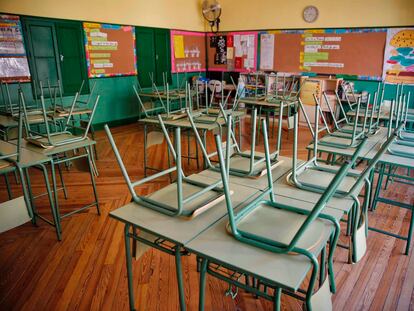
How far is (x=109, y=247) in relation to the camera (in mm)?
2266

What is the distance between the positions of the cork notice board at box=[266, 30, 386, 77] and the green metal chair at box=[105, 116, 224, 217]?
16.6 feet

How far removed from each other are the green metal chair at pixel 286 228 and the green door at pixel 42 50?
4419 mm

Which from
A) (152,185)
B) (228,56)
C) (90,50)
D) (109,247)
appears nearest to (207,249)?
(109,247)

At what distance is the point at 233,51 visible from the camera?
6.94 meters

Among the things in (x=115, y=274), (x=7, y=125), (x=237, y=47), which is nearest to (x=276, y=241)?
(x=115, y=274)

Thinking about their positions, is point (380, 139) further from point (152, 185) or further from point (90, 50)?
point (90, 50)

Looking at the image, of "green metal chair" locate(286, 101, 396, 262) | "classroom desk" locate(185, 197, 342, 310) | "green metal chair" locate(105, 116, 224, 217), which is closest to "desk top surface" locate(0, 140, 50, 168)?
"green metal chair" locate(105, 116, 224, 217)

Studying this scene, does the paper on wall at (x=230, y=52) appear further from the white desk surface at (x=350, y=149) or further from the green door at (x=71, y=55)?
the white desk surface at (x=350, y=149)

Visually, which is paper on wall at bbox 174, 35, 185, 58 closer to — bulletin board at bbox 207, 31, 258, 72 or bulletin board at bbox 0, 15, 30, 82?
bulletin board at bbox 207, 31, 258, 72

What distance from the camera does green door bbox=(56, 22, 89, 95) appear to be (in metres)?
4.85

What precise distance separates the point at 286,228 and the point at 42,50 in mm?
4712

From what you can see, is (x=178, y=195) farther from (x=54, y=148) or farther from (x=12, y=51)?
(x=12, y=51)

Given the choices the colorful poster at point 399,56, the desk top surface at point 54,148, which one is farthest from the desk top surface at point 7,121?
the colorful poster at point 399,56

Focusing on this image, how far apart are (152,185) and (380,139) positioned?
6.86ft
